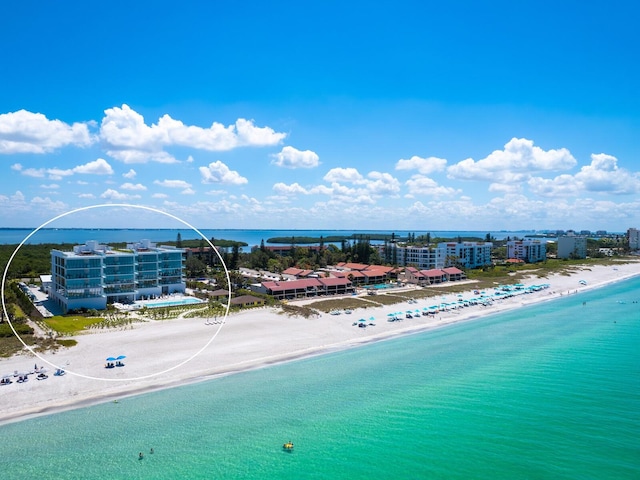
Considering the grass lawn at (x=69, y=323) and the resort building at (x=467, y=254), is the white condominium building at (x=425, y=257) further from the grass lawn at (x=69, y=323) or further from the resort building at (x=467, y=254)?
the grass lawn at (x=69, y=323)

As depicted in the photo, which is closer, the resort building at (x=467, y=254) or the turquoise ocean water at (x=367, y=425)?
the turquoise ocean water at (x=367, y=425)

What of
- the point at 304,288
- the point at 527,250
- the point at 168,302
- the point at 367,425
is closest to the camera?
the point at 367,425

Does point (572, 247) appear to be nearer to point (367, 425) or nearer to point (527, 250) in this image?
point (527, 250)

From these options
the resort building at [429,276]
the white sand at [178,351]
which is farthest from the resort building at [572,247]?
the white sand at [178,351]

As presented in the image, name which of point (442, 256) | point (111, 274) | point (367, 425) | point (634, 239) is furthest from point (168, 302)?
point (634, 239)

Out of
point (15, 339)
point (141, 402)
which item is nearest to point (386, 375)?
point (141, 402)

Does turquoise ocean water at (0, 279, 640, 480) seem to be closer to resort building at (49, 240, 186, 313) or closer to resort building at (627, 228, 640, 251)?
resort building at (49, 240, 186, 313)
